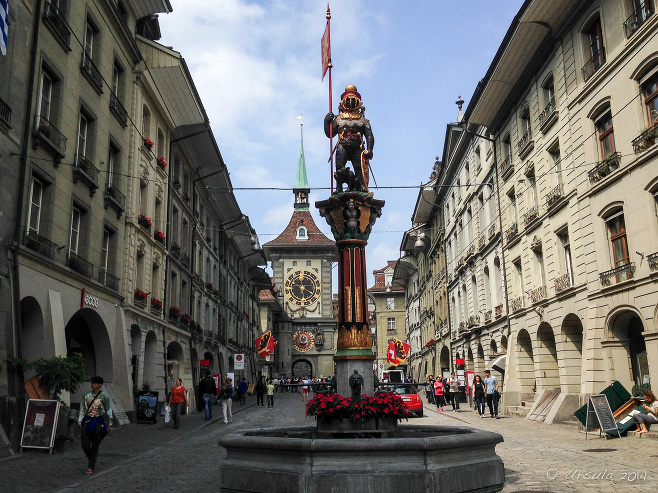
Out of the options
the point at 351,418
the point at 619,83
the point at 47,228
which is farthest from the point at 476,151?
the point at 351,418

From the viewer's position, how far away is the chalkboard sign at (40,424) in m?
14.0

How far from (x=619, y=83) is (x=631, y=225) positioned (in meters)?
4.24

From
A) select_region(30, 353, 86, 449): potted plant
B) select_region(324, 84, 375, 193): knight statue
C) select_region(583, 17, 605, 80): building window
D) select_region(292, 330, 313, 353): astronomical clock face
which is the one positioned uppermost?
select_region(583, 17, 605, 80): building window

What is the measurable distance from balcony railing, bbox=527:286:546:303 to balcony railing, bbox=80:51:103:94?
18.0 m

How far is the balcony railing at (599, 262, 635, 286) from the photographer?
59.7 feet

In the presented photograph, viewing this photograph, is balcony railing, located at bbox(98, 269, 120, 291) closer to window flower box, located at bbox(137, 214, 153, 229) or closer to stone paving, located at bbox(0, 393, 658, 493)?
window flower box, located at bbox(137, 214, 153, 229)

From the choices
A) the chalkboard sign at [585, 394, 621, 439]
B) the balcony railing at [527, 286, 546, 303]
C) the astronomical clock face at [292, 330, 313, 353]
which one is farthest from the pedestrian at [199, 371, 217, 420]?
the astronomical clock face at [292, 330, 313, 353]

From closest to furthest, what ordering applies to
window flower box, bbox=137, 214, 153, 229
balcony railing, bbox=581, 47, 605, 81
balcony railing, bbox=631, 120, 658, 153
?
balcony railing, bbox=631, 120, 658, 153 → balcony railing, bbox=581, 47, 605, 81 → window flower box, bbox=137, 214, 153, 229

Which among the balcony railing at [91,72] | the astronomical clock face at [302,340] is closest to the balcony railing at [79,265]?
the balcony railing at [91,72]

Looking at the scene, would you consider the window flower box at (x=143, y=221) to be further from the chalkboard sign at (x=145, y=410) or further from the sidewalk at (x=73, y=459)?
the sidewalk at (x=73, y=459)

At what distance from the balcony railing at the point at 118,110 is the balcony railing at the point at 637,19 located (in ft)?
55.2

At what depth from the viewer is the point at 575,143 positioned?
21.7m

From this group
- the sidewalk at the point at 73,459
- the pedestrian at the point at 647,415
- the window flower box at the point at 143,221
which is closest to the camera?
the sidewalk at the point at 73,459

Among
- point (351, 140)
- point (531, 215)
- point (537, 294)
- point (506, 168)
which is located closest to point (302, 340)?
point (506, 168)
